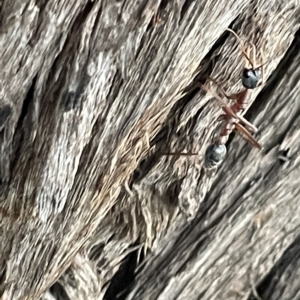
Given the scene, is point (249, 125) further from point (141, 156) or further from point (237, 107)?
point (141, 156)

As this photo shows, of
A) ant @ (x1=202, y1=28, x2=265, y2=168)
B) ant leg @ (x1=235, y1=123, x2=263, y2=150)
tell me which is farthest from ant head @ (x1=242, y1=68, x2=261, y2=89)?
ant leg @ (x1=235, y1=123, x2=263, y2=150)

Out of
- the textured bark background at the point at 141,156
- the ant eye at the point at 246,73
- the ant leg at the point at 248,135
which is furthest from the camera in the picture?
the ant leg at the point at 248,135

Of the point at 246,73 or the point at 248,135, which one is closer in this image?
the point at 246,73

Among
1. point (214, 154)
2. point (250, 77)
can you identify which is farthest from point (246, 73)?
point (214, 154)

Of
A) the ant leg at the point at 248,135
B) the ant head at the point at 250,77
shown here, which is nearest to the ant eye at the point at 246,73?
the ant head at the point at 250,77

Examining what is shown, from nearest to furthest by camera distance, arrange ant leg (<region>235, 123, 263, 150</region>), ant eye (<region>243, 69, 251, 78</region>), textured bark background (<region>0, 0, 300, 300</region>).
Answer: textured bark background (<region>0, 0, 300, 300</region>) → ant eye (<region>243, 69, 251, 78</region>) → ant leg (<region>235, 123, 263, 150</region>)

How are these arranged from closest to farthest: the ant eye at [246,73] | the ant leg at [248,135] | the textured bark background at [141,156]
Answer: the textured bark background at [141,156] → the ant eye at [246,73] → the ant leg at [248,135]

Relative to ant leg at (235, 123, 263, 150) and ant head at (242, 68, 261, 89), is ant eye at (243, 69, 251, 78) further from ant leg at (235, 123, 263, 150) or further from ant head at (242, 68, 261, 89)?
ant leg at (235, 123, 263, 150)

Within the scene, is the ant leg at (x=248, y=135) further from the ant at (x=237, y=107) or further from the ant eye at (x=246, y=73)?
the ant eye at (x=246, y=73)
